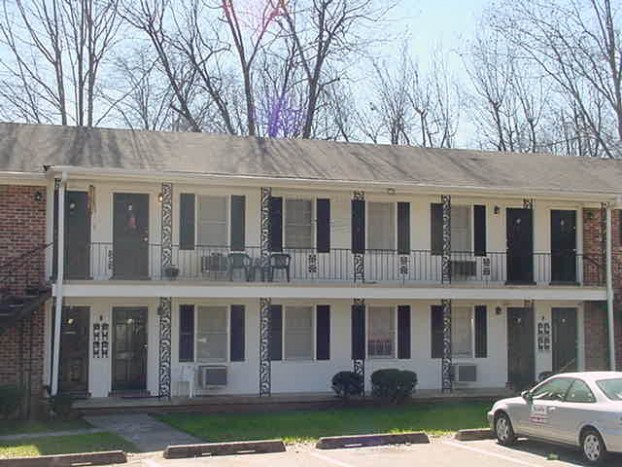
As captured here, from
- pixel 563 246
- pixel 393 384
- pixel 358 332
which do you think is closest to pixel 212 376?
pixel 358 332

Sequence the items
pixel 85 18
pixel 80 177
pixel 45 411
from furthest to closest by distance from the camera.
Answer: pixel 85 18, pixel 80 177, pixel 45 411

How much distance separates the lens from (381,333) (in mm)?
20422

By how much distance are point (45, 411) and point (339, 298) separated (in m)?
6.80

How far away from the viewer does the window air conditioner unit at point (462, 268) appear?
67.7ft

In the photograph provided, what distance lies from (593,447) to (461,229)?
10080 millimetres

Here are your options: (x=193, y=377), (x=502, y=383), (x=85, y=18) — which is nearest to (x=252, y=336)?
(x=193, y=377)

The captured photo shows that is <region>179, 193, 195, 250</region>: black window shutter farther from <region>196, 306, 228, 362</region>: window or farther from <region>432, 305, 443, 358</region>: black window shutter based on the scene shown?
<region>432, 305, 443, 358</region>: black window shutter

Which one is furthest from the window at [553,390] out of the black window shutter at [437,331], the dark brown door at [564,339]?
the dark brown door at [564,339]

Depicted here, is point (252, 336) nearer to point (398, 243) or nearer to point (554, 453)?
point (398, 243)

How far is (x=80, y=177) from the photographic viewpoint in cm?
1778

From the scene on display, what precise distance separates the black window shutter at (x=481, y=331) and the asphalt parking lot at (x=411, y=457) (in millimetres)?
7331

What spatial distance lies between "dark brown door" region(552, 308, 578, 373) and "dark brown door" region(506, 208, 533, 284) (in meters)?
1.40

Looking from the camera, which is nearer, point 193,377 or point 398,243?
point 193,377

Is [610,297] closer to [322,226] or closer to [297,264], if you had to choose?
[322,226]
